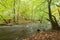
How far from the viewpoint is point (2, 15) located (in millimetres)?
51844

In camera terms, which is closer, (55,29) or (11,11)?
(55,29)

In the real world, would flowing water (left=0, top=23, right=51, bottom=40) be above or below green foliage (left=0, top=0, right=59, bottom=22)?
below

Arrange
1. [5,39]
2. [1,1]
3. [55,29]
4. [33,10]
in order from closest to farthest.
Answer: [5,39]
[55,29]
[1,1]
[33,10]

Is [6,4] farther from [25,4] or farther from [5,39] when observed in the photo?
[5,39]

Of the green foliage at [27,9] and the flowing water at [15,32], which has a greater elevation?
the green foliage at [27,9]

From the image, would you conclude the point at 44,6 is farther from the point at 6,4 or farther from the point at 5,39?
the point at 5,39

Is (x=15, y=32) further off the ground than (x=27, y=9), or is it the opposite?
(x=27, y=9)

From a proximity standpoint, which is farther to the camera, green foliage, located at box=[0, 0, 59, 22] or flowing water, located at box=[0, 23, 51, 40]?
green foliage, located at box=[0, 0, 59, 22]

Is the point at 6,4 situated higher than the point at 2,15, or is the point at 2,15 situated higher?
the point at 6,4

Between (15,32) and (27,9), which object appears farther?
(27,9)

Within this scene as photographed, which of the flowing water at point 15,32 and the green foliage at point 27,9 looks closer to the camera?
the flowing water at point 15,32

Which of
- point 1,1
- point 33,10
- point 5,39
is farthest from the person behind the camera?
point 33,10

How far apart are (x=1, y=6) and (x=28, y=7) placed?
23172 millimetres

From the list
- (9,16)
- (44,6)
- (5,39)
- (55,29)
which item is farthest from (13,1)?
(5,39)
